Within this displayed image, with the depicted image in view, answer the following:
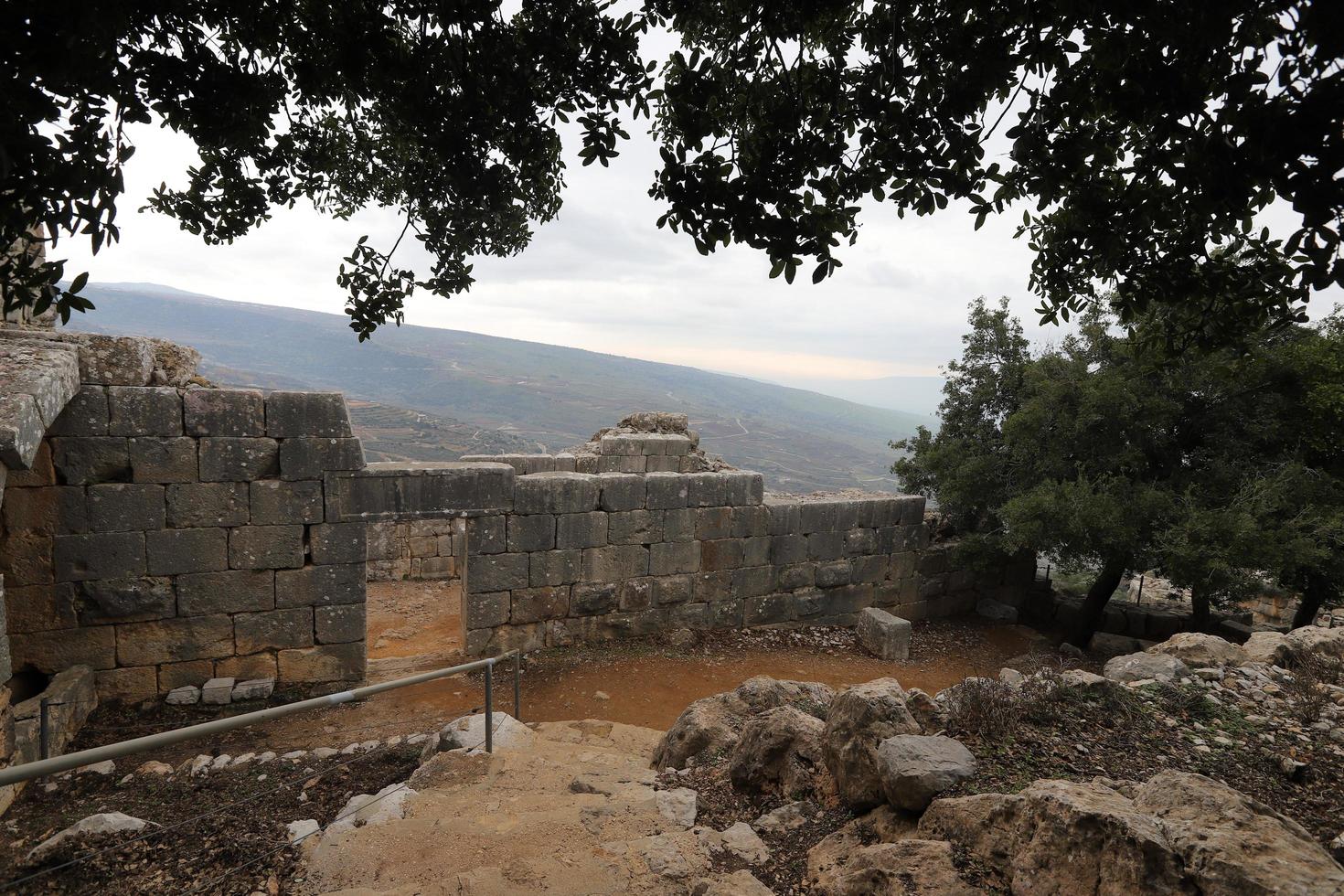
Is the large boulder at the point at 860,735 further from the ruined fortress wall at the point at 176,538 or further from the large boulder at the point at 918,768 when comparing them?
the ruined fortress wall at the point at 176,538

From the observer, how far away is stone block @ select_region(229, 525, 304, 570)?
712 centimetres

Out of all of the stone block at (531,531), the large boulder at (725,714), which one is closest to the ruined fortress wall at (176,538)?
the stone block at (531,531)

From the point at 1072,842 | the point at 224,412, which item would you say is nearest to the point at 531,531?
the point at 224,412

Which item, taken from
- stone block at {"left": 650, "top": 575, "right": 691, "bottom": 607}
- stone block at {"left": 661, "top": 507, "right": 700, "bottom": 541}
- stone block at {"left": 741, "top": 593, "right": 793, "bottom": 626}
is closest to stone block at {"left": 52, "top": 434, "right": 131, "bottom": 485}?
stone block at {"left": 661, "top": 507, "right": 700, "bottom": 541}

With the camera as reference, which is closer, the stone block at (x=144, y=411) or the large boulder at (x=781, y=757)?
the large boulder at (x=781, y=757)

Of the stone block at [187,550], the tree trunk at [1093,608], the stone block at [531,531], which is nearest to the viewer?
the stone block at [187,550]

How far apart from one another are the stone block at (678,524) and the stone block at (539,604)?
1.66 meters

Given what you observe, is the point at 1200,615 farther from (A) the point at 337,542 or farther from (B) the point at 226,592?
(B) the point at 226,592

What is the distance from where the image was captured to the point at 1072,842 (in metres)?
2.49

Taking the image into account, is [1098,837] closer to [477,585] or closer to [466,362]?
[477,585]

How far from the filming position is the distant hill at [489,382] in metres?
104

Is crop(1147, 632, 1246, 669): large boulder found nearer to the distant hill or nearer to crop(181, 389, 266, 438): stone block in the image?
crop(181, 389, 266, 438): stone block

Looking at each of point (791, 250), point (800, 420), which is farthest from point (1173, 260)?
point (800, 420)

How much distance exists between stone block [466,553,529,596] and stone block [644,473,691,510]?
76.0 inches
